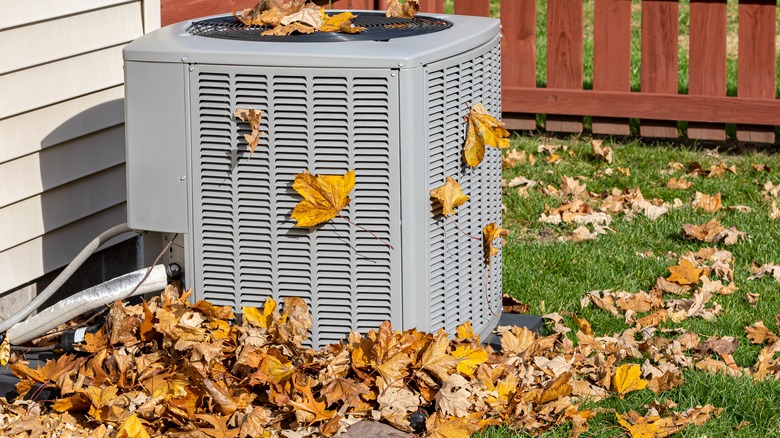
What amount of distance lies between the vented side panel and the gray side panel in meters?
0.05

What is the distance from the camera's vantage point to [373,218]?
3.37m

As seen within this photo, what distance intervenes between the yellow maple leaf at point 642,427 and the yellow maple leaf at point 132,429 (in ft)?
4.45

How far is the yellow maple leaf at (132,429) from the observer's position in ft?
10.3

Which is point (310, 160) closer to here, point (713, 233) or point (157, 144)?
point (157, 144)

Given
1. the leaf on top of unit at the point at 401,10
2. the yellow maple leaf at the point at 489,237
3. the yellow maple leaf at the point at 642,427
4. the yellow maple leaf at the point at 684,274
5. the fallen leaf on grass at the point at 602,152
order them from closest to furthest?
the yellow maple leaf at the point at 642,427 < the yellow maple leaf at the point at 489,237 < the leaf on top of unit at the point at 401,10 < the yellow maple leaf at the point at 684,274 < the fallen leaf on grass at the point at 602,152

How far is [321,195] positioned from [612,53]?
14.5 ft

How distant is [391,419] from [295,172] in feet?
2.50

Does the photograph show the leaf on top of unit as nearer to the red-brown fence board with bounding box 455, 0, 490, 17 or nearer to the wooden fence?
the wooden fence

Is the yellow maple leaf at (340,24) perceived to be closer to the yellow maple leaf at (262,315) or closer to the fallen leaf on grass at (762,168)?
the yellow maple leaf at (262,315)

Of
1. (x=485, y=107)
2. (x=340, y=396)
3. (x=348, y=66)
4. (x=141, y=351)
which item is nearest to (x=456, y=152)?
(x=485, y=107)

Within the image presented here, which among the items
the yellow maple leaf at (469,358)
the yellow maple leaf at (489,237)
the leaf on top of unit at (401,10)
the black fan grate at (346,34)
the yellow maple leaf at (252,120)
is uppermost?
the leaf on top of unit at (401,10)

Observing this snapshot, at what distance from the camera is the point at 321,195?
10.9 feet

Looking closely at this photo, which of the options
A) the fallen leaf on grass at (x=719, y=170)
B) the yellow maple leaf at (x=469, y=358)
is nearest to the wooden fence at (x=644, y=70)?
the fallen leaf on grass at (x=719, y=170)

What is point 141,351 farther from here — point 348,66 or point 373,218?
point 348,66
